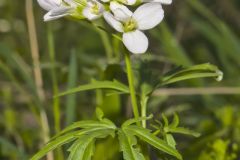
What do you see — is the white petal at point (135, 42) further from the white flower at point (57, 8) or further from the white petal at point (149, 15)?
the white flower at point (57, 8)

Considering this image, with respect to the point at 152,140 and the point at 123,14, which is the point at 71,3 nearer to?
the point at 123,14

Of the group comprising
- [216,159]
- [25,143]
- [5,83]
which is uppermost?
[5,83]

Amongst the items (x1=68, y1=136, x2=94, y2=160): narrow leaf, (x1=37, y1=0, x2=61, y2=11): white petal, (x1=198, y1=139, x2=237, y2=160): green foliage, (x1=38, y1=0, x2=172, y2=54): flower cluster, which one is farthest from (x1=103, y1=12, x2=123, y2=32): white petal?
(x1=198, y1=139, x2=237, y2=160): green foliage

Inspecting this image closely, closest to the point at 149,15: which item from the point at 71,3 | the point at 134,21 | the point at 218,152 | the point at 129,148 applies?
the point at 134,21

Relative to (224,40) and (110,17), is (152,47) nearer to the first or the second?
(224,40)

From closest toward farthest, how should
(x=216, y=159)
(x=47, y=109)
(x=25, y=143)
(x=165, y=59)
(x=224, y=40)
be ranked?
(x=216, y=159) → (x=25, y=143) → (x=47, y=109) → (x=165, y=59) → (x=224, y=40)

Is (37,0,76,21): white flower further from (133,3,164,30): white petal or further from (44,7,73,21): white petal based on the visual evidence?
(133,3,164,30): white petal

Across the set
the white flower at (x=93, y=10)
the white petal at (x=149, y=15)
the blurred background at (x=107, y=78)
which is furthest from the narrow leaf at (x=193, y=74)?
the white flower at (x=93, y=10)

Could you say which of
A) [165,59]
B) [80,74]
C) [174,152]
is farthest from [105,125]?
[80,74]
